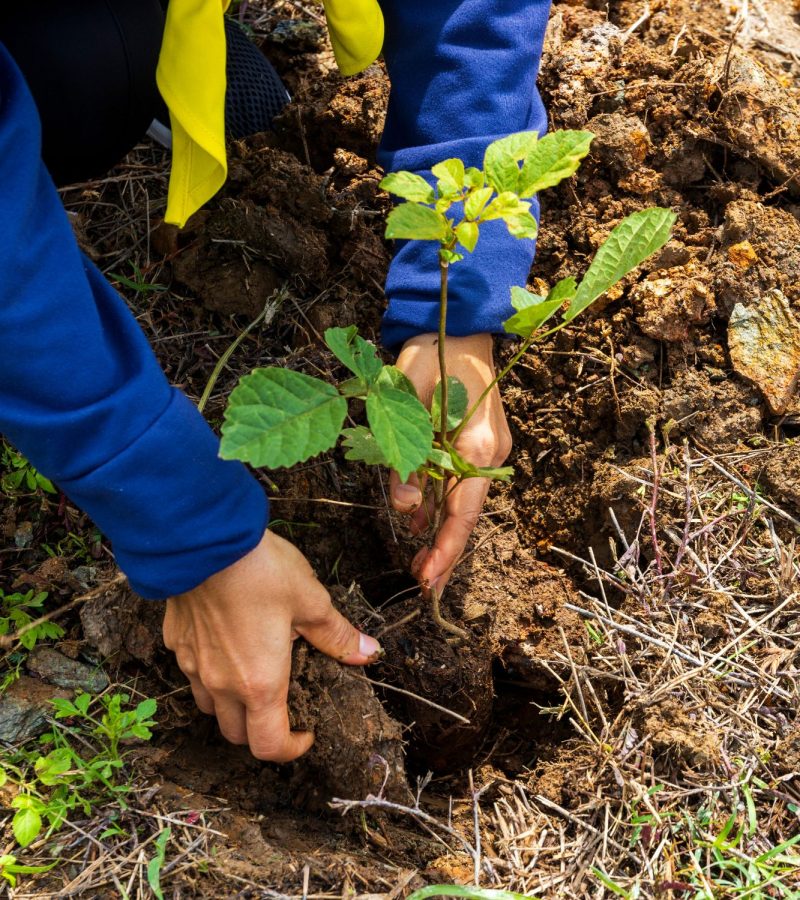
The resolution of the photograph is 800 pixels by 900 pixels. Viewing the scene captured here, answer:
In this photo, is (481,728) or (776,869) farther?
(481,728)

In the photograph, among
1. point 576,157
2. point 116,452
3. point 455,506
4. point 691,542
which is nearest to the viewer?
point 576,157

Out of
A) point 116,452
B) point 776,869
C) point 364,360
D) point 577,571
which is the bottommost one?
point 577,571

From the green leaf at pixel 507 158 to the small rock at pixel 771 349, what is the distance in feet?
3.28

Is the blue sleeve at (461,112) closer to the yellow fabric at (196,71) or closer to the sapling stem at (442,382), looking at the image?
the sapling stem at (442,382)

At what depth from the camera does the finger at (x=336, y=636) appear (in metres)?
1.59

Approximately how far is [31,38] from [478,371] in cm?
123

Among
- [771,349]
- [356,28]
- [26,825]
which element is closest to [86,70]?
[356,28]

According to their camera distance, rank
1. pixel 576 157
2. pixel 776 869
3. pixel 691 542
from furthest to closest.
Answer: pixel 691 542, pixel 776 869, pixel 576 157

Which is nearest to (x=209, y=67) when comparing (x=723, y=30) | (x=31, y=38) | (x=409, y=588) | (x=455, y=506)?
(x=31, y=38)

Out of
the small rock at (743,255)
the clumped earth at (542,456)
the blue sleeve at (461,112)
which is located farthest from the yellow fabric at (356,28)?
the small rock at (743,255)

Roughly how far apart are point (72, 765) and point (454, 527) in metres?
0.85

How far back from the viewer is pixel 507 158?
3.92ft

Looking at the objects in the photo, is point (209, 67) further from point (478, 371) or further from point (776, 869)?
point (776, 869)

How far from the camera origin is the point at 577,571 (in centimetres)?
206
